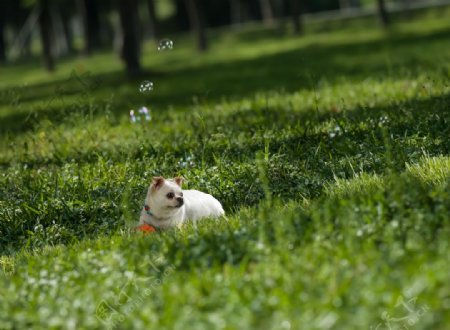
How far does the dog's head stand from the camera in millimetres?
7117

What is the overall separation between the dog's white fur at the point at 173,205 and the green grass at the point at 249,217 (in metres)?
0.34

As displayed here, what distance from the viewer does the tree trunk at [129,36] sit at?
83.4 feet

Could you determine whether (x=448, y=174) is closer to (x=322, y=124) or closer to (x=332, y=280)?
(x=332, y=280)

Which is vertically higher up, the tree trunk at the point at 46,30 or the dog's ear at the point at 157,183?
the dog's ear at the point at 157,183

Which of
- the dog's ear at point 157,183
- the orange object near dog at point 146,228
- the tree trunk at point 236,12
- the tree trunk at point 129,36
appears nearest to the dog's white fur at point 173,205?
the dog's ear at point 157,183

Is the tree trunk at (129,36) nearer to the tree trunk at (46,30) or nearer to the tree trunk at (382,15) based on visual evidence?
the tree trunk at (46,30)

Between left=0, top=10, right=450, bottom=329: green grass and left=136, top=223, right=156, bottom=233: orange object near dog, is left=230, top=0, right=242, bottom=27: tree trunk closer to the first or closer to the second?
left=0, top=10, right=450, bottom=329: green grass

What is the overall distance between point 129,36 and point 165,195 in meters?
19.6

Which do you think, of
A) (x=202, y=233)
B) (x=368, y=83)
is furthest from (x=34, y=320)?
(x=368, y=83)

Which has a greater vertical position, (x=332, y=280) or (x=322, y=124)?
(x=332, y=280)

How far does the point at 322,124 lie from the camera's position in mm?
10930

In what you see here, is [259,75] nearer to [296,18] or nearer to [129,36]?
[129,36]

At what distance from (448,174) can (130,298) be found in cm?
337

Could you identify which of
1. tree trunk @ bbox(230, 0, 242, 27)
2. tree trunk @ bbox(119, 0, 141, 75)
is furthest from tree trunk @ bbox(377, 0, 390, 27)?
tree trunk @ bbox(230, 0, 242, 27)
